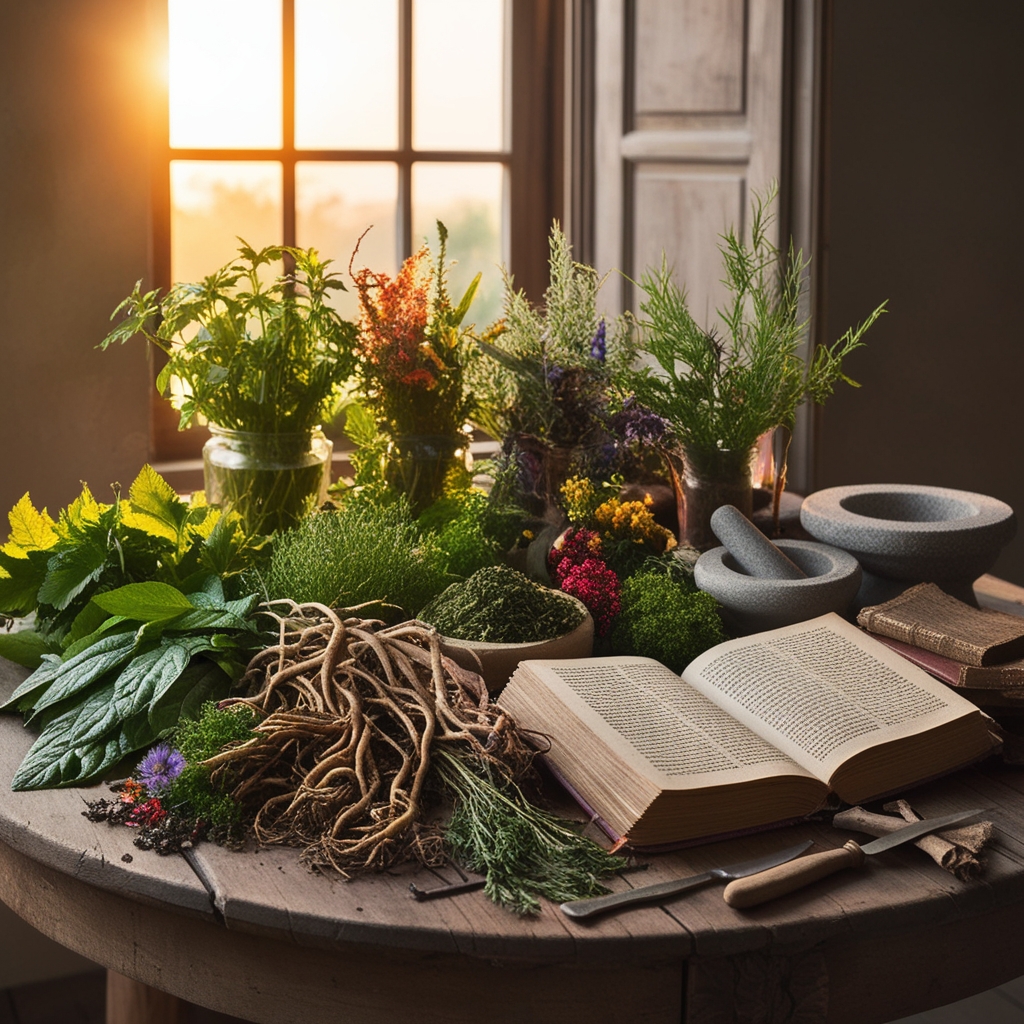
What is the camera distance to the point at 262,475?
1616 mm

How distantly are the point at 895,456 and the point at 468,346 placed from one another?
130 cm

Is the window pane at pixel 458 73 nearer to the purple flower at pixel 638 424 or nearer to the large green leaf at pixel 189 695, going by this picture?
the purple flower at pixel 638 424

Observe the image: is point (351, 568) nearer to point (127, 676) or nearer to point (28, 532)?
point (127, 676)

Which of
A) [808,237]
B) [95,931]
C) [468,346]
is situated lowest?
[95,931]

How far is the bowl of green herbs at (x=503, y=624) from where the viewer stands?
1249 mm

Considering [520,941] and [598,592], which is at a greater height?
[598,592]

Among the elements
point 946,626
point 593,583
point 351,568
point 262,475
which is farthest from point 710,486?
point 262,475

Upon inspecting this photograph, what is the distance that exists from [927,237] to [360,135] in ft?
4.09

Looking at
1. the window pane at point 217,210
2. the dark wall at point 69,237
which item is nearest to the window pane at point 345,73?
the window pane at point 217,210

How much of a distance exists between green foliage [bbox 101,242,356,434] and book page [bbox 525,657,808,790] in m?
0.62

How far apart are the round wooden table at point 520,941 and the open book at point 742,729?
0.15 feet

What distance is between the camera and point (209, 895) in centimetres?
92

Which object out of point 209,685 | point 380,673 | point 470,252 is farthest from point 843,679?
point 470,252

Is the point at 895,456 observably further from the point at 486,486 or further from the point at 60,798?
the point at 60,798
